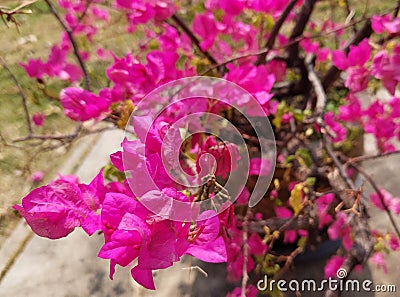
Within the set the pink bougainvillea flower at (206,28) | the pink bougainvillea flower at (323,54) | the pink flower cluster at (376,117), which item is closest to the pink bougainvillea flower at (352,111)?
the pink flower cluster at (376,117)

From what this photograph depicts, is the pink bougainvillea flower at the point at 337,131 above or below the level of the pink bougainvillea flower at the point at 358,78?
above

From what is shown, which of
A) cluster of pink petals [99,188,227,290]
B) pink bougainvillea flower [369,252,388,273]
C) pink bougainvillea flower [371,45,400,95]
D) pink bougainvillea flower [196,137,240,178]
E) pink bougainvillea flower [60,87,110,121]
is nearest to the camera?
cluster of pink petals [99,188,227,290]

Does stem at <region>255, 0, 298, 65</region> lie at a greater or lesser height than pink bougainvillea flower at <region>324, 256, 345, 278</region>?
greater

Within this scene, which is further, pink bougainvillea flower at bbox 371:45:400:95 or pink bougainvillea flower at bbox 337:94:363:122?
pink bougainvillea flower at bbox 337:94:363:122

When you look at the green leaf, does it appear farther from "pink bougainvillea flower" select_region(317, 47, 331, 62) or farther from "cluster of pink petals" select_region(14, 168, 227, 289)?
"pink bougainvillea flower" select_region(317, 47, 331, 62)

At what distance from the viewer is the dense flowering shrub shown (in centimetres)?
43

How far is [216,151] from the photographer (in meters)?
0.52

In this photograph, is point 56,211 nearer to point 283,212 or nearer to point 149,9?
point 149,9

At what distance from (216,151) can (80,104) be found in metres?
0.34

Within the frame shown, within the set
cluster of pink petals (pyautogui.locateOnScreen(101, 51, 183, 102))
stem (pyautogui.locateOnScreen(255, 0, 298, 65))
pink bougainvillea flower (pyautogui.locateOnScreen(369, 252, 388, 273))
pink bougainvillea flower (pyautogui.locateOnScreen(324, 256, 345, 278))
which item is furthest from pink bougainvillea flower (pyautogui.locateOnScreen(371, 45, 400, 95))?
pink bougainvillea flower (pyautogui.locateOnScreen(369, 252, 388, 273))

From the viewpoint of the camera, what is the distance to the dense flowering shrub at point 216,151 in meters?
0.43

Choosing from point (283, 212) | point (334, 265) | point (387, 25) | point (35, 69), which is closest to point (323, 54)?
point (387, 25)

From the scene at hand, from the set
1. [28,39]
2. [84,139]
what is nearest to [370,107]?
[84,139]

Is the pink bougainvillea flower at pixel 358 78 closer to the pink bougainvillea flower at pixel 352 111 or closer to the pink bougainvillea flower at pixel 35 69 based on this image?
the pink bougainvillea flower at pixel 352 111
